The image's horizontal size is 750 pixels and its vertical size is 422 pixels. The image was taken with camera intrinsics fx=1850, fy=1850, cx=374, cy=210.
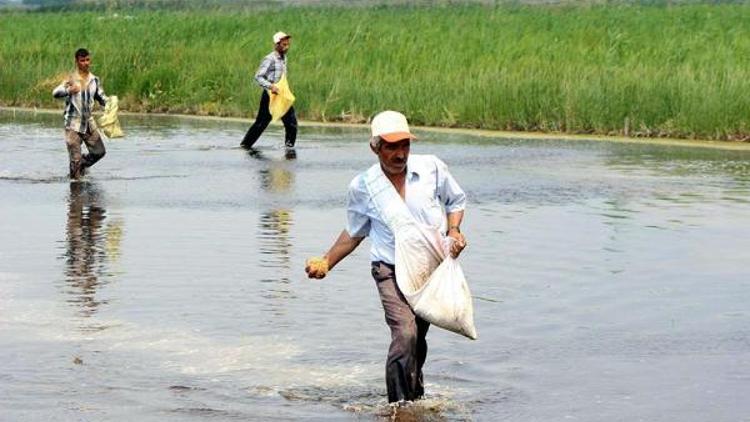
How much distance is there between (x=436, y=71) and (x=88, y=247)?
17.6m

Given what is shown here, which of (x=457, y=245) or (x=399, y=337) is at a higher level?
(x=457, y=245)

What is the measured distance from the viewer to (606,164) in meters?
21.1

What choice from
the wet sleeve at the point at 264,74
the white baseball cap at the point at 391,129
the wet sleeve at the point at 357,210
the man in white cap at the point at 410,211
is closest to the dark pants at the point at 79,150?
the wet sleeve at the point at 264,74

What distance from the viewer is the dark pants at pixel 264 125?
24.1m

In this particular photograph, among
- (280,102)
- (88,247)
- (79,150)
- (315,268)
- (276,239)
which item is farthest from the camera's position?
(280,102)

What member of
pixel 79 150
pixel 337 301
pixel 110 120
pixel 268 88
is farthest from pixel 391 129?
pixel 268 88

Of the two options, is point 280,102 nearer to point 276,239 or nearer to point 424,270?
point 276,239

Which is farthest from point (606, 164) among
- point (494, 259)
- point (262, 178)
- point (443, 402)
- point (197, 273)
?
point (443, 402)

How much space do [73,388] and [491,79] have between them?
63.2ft

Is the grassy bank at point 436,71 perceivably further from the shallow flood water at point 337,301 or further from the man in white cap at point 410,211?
the man in white cap at point 410,211

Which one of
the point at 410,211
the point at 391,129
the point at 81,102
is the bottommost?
the point at 81,102

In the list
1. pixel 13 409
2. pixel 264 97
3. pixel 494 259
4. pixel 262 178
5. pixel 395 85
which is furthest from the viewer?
pixel 395 85

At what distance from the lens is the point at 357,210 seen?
27.6 ft

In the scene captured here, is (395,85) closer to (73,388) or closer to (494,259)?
(494,259)
